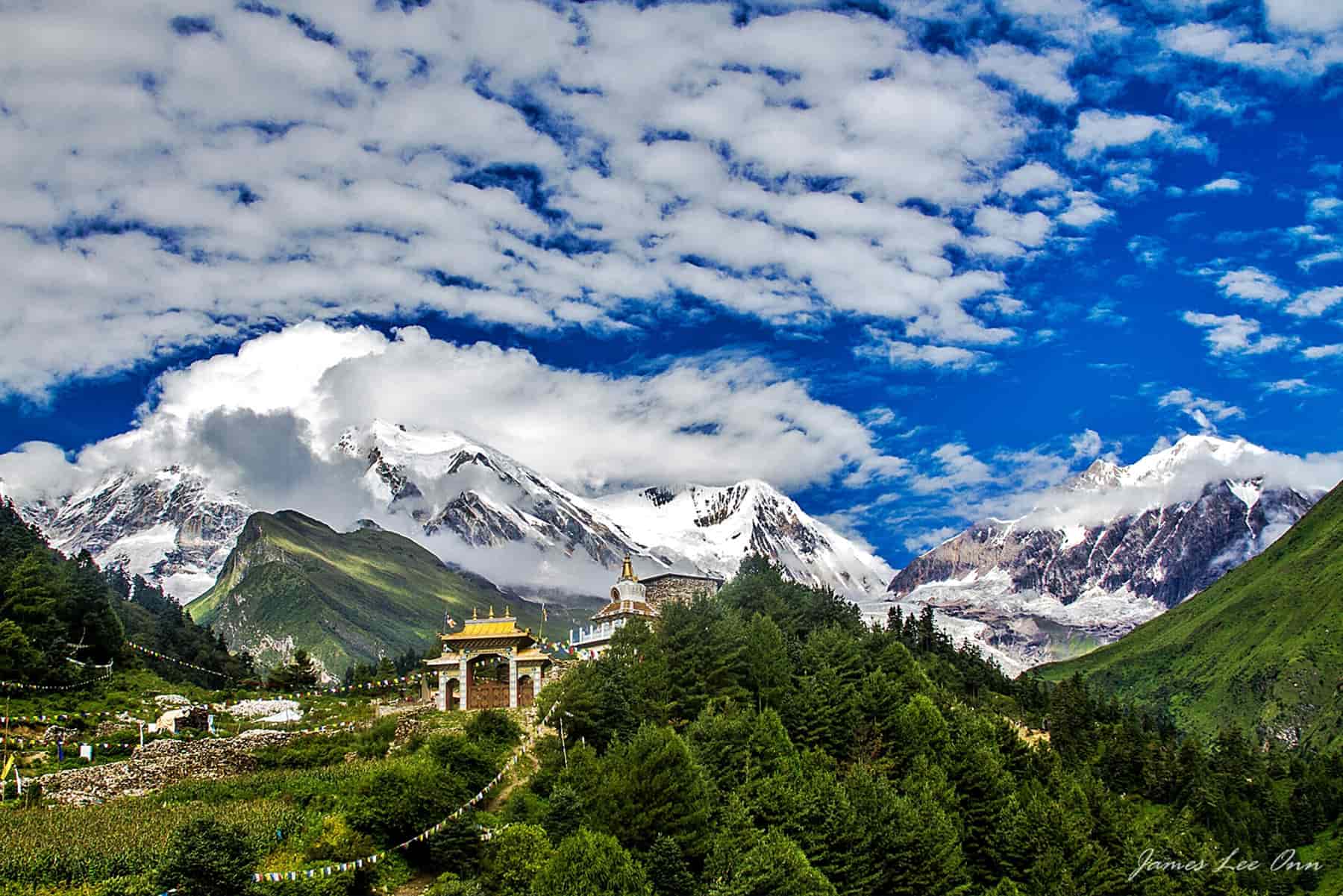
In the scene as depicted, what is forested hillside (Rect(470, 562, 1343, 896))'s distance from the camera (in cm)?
6012

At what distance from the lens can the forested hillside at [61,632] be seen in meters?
81.4

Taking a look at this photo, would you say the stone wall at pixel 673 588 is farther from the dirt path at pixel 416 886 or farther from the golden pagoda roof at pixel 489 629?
the dirt path at pixel 416 886

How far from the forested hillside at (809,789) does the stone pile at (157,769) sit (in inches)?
763

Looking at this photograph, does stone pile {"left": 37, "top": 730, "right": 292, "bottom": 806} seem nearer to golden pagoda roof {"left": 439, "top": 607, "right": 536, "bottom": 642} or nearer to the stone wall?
golden pagoda roof {"left": 439, "top": 607, "right": 536, "bottom": 642}

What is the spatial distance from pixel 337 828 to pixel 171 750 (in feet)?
59.4

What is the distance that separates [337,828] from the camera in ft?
185

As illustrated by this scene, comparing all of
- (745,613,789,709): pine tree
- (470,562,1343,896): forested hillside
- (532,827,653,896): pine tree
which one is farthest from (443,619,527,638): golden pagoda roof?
(532,827,653,896): pine tree

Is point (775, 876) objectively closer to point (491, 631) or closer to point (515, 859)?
point (515, 859)

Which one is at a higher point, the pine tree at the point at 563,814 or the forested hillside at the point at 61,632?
the forested hillside at the point at 61,632

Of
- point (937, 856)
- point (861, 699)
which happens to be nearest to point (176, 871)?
point (937, 856)

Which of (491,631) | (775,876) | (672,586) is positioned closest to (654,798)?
(775,876)

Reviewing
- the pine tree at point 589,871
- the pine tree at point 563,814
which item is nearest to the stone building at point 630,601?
the pine tree at point 563,814

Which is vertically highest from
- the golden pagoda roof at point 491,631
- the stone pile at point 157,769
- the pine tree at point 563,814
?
the golden pagoda roof at point 491,631

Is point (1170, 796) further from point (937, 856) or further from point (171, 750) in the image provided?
point (171, 750)
